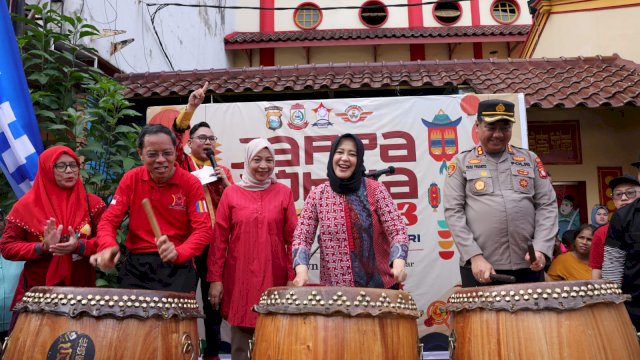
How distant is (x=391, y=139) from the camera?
4.77m

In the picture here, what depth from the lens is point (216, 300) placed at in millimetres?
2961

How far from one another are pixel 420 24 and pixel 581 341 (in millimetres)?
11221

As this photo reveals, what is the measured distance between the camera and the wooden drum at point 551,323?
1827mm

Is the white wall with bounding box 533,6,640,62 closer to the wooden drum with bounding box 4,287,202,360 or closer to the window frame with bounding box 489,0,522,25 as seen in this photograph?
the window frame with bounding box 489,0,522,25

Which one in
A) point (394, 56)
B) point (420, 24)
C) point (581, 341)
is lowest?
point (581, 341)

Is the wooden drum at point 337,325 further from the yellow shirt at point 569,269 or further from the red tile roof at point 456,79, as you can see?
the red tile roof at point 456,79

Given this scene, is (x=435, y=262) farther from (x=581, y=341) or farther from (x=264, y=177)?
(x=581, y=341)

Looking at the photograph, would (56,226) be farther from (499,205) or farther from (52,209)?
(499,205)

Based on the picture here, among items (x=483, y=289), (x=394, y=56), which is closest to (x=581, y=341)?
(x=483, y=289)

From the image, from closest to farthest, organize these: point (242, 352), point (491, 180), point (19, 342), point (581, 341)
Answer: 1. point (581, 341)
2. point (19, 342)
3. point (491, 180)
4. point (242, 352)

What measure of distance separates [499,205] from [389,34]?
30.0 ft

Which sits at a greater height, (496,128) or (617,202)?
(496,128)

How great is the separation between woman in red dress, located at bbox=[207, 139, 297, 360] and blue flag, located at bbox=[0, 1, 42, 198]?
1495 millimetres

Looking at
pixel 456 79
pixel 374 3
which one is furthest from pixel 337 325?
pixel 374 3
